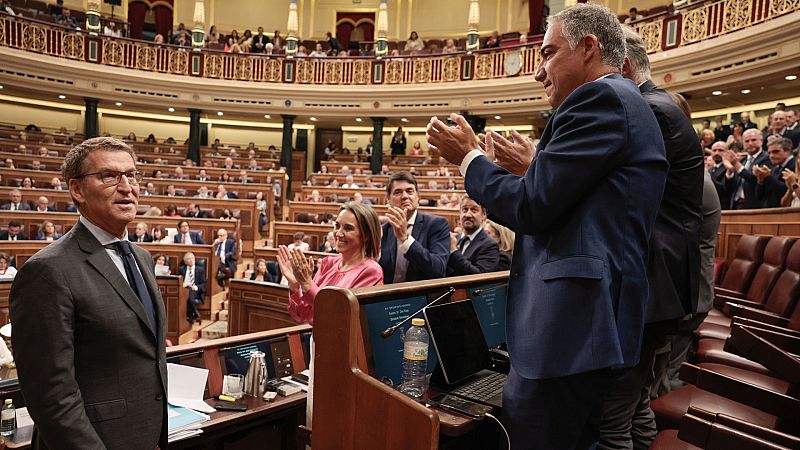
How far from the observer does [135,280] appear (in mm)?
1370

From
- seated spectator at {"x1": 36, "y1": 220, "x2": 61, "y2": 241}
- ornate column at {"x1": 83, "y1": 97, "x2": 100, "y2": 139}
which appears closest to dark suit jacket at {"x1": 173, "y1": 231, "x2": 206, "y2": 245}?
seated spectator at {"x1": 36, "y1": 220, "x2": 61, "y2": 241}

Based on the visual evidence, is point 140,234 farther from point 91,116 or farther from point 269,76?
point 91,116

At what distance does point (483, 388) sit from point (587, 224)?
60cm

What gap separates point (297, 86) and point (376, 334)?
1209 centimetres

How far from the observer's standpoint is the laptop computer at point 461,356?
1435mm

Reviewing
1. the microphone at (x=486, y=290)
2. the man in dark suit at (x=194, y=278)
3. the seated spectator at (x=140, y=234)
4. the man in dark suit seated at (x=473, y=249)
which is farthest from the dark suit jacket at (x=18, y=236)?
the microphone at (x=486, y=290)

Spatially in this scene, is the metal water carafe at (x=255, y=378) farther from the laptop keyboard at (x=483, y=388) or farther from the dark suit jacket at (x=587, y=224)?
the dark suit jacket at (x=587, y=224)

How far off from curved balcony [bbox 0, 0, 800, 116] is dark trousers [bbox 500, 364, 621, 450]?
8.92m

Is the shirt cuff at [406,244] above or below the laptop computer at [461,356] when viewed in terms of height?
above

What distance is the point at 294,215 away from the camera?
901cm

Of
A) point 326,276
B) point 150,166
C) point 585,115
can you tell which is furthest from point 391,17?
point 585,115

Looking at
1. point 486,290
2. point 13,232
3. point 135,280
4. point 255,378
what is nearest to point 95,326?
point 135,280

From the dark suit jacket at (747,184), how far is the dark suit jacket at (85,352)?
4.27m

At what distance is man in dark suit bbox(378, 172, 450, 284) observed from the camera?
7.79 feet
